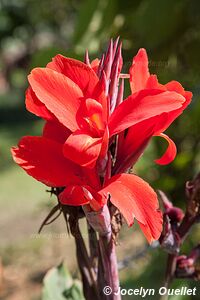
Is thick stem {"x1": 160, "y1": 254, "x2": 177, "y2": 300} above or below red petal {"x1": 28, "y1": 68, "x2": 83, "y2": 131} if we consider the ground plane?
below

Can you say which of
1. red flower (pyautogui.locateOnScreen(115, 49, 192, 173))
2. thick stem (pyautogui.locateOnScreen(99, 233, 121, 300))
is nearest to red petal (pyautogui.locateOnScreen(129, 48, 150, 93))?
red flower (pyautogui.locateOnScreen(115, 49, 192, 173))

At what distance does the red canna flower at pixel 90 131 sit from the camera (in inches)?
17.2

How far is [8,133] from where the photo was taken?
7.07 metres

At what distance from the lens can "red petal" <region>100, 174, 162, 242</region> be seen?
43cm

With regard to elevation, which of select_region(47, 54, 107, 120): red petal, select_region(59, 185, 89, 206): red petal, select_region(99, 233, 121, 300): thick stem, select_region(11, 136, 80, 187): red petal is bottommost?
select_region(99, 233, 121, 300): thick stem

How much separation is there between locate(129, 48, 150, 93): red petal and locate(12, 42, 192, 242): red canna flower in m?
0.02

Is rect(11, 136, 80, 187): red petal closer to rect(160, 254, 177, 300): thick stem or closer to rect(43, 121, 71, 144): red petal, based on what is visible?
rect(43, 121, 71, 144): red petal

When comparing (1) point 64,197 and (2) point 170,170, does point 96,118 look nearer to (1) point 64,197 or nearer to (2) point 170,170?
(1) point 64,197

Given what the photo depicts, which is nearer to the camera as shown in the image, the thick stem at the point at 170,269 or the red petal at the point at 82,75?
the red petal at the point at 82,75

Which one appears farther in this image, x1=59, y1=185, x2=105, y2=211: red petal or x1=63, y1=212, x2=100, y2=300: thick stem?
x1=63, y1=212, x2=100, y2=300: thick stem

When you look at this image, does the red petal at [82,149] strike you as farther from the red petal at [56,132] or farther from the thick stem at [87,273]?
the thick stem at [87,273]

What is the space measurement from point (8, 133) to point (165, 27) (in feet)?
19.5

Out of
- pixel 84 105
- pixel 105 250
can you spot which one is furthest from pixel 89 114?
pixel 105 250

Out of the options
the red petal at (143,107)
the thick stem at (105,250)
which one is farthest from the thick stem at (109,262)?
the red petal at (143,107)
